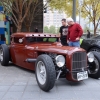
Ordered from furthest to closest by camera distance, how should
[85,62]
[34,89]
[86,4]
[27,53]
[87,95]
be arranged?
[86,4]
[27,53]
[85,62]
[34,89]
[87,95]

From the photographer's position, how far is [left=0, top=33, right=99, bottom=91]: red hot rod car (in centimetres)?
513

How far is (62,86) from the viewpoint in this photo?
18.4ft

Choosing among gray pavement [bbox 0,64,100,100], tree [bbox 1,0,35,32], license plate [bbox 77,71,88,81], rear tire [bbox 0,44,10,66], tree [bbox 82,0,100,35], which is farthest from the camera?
tree [bbox 82,0,100,35]

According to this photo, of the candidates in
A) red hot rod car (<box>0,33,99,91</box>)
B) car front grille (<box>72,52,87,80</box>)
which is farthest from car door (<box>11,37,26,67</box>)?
car front grille (<box>72,52,87,80</box>)

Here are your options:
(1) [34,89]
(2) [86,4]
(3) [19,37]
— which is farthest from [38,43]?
(2) [86,4]

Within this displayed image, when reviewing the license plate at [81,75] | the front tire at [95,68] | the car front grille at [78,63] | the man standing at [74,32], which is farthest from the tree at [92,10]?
the license plate at [81,75]

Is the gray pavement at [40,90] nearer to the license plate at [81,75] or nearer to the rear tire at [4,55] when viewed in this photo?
the license plate at [81,75]

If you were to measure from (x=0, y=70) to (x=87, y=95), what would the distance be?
3765 mm

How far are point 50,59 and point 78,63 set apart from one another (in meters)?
0.87

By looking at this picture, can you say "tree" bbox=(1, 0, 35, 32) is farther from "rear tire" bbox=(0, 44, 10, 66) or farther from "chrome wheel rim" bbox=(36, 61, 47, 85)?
"chrome wheel rim" bbox=(36, 61, 47, 85)

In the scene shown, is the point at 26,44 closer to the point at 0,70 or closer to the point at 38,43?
the point at 38,43

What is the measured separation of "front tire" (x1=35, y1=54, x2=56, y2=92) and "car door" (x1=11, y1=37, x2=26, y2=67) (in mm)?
1615

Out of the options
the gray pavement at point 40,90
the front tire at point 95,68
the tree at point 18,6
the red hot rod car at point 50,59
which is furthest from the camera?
the tree at point 18,6

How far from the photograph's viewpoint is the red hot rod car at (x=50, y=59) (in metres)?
5.13
